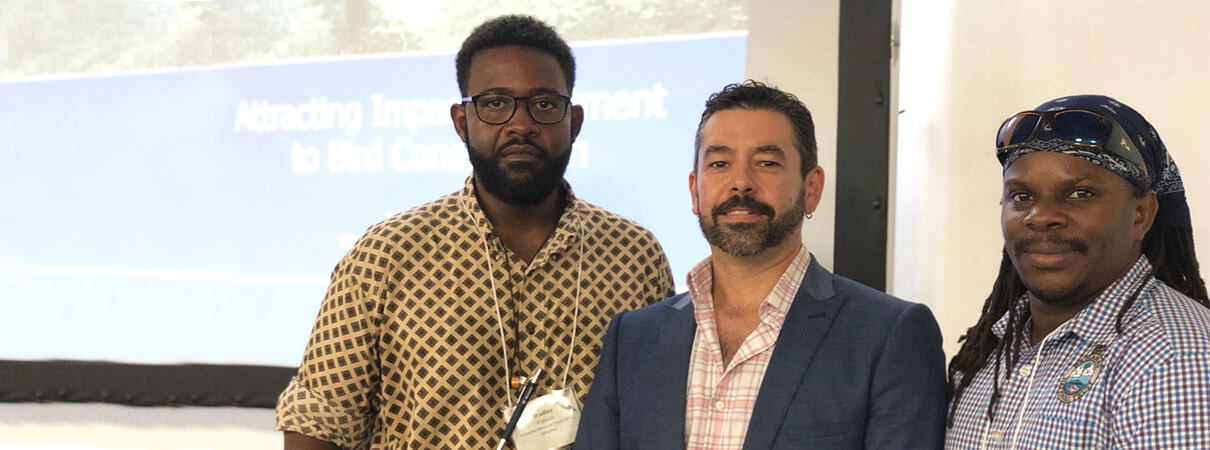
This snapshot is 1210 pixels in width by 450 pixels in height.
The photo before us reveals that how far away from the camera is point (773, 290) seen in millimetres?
1956

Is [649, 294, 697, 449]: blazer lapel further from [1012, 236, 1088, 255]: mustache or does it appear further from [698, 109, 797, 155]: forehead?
[1012, 236, 1088, 255]: mustache

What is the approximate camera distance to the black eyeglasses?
2248mm

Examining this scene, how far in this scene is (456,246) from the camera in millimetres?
2295

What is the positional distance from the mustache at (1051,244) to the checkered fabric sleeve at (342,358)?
1.23m

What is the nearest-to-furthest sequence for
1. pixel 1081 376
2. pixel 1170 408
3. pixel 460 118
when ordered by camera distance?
1. pixel 1170 408
2. pixel 1081 376
3. pixel 460 118

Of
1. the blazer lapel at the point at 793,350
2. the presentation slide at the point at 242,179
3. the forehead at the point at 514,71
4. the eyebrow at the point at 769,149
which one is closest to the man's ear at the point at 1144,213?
the blazer lapel at the point at 793,350

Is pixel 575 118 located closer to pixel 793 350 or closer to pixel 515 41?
pixel 515 41

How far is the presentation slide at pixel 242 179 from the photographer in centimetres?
323

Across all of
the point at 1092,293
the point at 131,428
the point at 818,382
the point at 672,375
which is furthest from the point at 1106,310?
the point at 131,428

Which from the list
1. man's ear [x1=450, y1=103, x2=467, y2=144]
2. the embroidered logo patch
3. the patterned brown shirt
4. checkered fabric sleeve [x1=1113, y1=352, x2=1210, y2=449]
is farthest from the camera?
man's ear [x1=450, y1=103, x2=467, y2=144]

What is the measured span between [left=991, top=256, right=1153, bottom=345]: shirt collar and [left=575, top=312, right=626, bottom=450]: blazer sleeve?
2.53 feet

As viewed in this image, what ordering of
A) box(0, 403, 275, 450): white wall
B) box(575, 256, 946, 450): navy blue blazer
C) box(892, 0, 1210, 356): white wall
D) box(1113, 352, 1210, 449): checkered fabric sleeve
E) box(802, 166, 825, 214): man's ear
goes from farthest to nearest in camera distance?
box(0, 403, 275, 450): white wall
box(892, 0, 1210, 356): white wall
box(802, 166, 825, 214): man's ear
box(575, 256, 946, 450): navy blue blazer
box(1113, 352, 1210, 449): checkered fabric sleeve

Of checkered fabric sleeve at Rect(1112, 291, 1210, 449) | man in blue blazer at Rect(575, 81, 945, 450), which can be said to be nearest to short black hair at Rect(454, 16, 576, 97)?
man in blue blazer at Rect(575, 81, 945, 450)

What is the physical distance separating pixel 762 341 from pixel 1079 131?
62 cm
